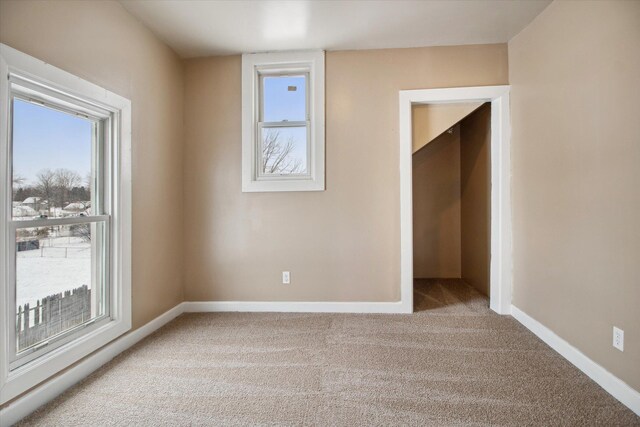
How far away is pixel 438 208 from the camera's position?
14.8ft

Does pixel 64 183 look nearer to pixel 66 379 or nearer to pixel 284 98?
pixel 66 379

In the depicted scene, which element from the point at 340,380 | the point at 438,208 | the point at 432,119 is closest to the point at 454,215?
the point at 438,208

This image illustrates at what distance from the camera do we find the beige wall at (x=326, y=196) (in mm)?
3100

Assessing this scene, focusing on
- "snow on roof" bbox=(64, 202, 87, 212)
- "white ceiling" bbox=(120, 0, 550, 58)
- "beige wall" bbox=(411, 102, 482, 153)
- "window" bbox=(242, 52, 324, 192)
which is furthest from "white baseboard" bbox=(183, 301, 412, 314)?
"white ceiling" bbox=(120, 0, 550, 58)

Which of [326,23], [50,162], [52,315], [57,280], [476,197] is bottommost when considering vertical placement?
[52,315]

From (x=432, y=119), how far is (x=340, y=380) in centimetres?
250

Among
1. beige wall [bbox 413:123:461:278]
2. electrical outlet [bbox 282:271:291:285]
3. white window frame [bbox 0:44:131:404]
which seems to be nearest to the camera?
white window frame [bbox 0:44:131:404]

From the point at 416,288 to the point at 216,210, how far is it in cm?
254

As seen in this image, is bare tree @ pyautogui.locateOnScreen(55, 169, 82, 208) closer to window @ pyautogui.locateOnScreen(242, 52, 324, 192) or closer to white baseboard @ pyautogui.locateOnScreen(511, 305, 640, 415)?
window @ pyautogui.locateOnScreen(242, 52, 324, 192)

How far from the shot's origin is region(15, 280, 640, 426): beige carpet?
163 cm

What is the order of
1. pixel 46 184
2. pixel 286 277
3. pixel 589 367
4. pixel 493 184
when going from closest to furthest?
pixel 46 184
pixel 589 367
pixel 493 184
pixel 286 277

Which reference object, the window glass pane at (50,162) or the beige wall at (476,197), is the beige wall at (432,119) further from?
the window glass pane at (50,162)

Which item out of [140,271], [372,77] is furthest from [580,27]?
[140,271]

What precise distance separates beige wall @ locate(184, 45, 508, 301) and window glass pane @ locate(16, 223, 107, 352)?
41.6 inches
